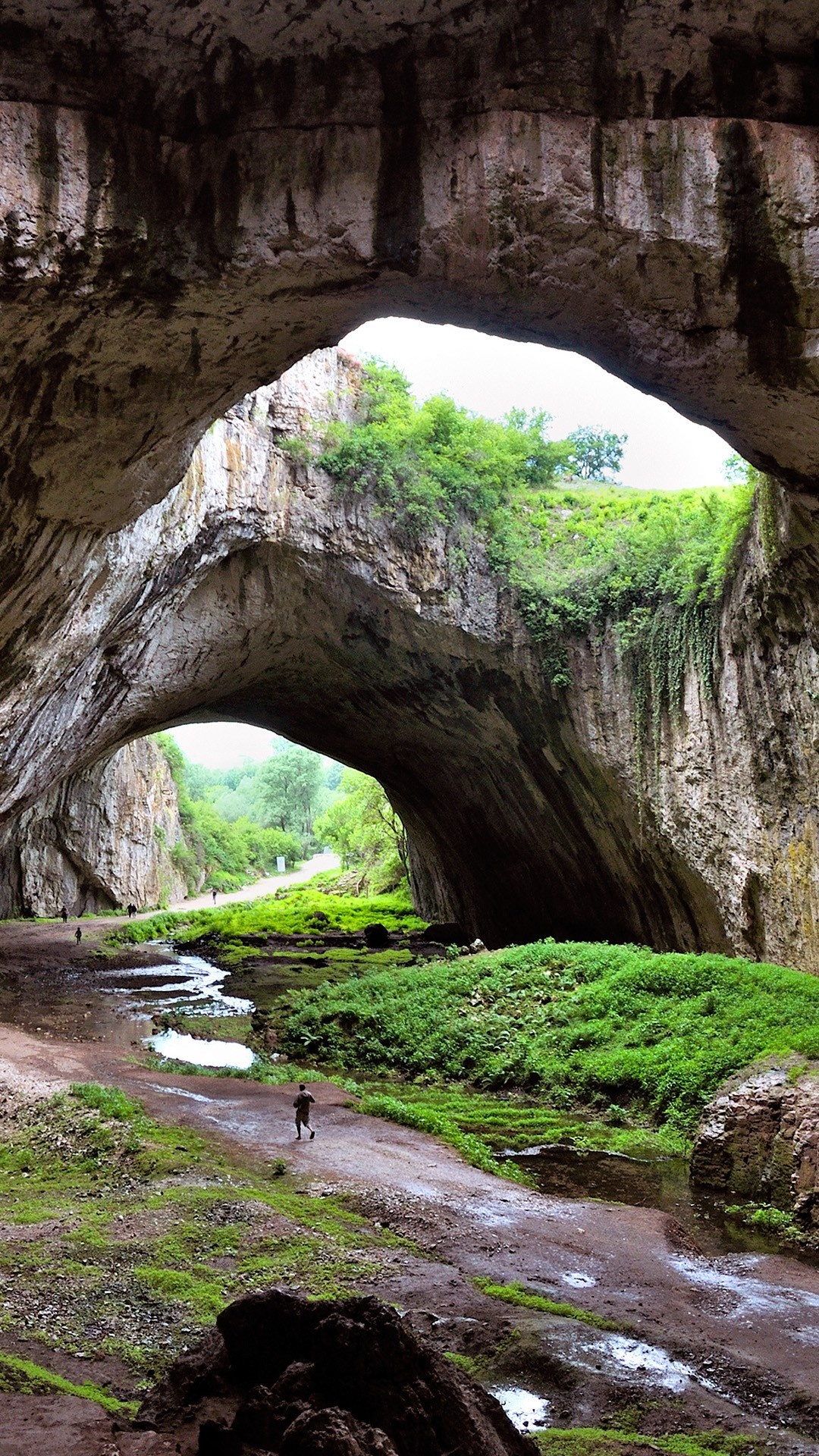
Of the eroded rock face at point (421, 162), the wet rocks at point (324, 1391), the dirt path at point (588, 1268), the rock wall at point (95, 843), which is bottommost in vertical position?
the dirt path at point (588, 1268)

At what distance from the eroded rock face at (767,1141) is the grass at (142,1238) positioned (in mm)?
3036

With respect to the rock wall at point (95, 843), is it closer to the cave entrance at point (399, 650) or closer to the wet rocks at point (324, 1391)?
the cave entrance at point (399, 650)

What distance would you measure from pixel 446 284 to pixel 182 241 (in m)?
1.69

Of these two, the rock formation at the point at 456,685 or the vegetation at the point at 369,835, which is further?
the vegetation at the point at 369,835

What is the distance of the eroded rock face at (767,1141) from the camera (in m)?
7.27

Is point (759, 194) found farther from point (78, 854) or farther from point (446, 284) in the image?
point (78, 854)

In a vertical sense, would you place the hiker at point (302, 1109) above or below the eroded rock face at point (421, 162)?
below

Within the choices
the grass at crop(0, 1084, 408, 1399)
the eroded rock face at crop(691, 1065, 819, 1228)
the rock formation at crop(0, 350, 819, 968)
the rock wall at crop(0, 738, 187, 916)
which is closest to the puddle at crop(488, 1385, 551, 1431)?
the grass at crop(0, 1084, 408, 1399)

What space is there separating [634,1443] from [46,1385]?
2.50m

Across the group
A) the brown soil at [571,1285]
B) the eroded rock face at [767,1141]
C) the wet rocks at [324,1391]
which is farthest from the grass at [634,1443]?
the eroded rock face at [767,1141]

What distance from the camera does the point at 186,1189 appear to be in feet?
22.4

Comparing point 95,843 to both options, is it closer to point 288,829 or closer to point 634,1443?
point 634,1443

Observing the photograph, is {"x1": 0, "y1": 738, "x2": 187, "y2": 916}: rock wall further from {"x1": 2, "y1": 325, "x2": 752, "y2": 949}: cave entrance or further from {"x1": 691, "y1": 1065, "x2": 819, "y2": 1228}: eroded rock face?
{"x1": 691, "y1": 1065, "x2": 819, "y2": 1228}: eroded rock face

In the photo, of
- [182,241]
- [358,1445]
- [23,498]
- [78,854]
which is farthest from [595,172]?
[78,854]
